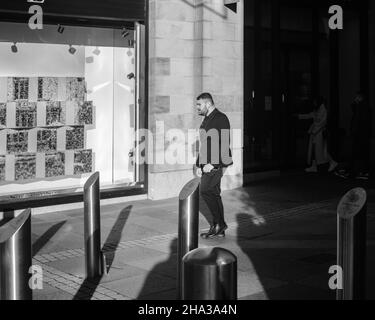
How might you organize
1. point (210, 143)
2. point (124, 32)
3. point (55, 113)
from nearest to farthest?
point (210, 143), point (55, 113), point (124, 32)

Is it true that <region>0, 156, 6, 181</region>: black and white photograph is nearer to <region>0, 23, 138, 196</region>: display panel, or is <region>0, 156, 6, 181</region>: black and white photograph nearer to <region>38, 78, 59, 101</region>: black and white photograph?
<region>0, 23, 138, 196</region>: display panel

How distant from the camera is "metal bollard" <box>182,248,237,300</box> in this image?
11.6 feet

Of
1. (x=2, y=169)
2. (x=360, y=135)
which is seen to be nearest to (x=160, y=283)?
(x=2, y=169)

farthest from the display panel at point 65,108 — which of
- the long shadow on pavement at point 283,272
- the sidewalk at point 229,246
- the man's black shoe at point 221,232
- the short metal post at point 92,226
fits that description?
the short metal post at point 92,226

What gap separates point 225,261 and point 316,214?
6.89 meters

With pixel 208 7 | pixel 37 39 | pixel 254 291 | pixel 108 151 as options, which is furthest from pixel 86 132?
pixel 254 291

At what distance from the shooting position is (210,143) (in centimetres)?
841

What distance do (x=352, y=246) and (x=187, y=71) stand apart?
27.3ft

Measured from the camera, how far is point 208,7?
12203 mm

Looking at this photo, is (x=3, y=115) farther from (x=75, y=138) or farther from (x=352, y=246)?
(x=352, y=246)

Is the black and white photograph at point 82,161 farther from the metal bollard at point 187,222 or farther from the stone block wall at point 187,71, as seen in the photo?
Answer: the metal bollard at point 187,222

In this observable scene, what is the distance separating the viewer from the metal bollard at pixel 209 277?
3.53 meters

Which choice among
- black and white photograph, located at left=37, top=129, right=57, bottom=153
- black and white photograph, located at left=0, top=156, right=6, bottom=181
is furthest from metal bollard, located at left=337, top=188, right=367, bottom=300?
black and white photograph, located at left=37, top=129, right=57, bottom=153

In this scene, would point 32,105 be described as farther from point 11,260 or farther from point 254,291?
point 11,260
